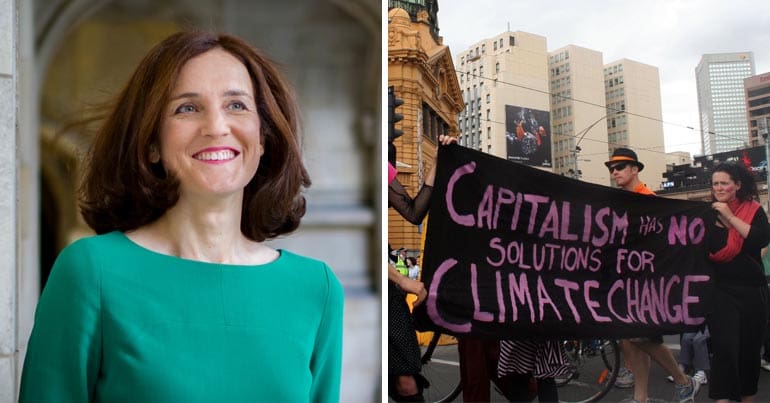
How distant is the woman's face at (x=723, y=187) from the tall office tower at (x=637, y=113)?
1.03ft

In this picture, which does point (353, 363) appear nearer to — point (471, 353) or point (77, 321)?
point (471, 353)

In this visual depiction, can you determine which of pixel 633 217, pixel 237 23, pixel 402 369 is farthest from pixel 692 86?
pixel 237 23

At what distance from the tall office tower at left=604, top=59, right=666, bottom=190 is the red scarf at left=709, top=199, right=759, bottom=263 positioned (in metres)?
0.46

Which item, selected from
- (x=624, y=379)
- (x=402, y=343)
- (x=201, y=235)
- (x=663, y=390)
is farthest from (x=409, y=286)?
(x=663, y=390)

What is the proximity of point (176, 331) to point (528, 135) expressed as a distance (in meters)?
2.20

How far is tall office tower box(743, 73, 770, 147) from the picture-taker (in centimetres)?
407

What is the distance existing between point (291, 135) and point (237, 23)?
568mm

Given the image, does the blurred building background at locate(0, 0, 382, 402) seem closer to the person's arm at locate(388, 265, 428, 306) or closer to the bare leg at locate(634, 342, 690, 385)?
the person's arm at locate(388, 265, 428, 306)

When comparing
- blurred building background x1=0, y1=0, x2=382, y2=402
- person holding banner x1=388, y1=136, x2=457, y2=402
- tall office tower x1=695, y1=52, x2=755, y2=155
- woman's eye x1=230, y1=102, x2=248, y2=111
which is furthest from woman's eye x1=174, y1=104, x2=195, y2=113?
tall office tower x1=695, y1=52, x2=755, y2=155

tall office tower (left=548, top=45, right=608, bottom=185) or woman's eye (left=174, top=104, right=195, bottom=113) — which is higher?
tall office tower (left=548, top=45, right=608, bottom=185)

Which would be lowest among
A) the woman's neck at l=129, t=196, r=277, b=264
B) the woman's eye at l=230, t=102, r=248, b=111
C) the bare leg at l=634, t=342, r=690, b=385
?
the bare leg at l=634, t=342, r=690, b=385

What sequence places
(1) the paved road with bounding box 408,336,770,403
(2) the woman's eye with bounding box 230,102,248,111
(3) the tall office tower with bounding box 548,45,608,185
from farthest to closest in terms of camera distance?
(3) the tall office tower with bounding box 548,45,608,185, (1) the paved road with bounding box 408,336,770,403, (2) the woman's eye with bounding box 230,102,248,111

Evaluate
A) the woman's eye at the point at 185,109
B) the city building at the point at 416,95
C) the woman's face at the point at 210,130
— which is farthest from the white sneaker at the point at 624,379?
the woman's eye at the point at 185,109

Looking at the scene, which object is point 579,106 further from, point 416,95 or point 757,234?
point 757,234
